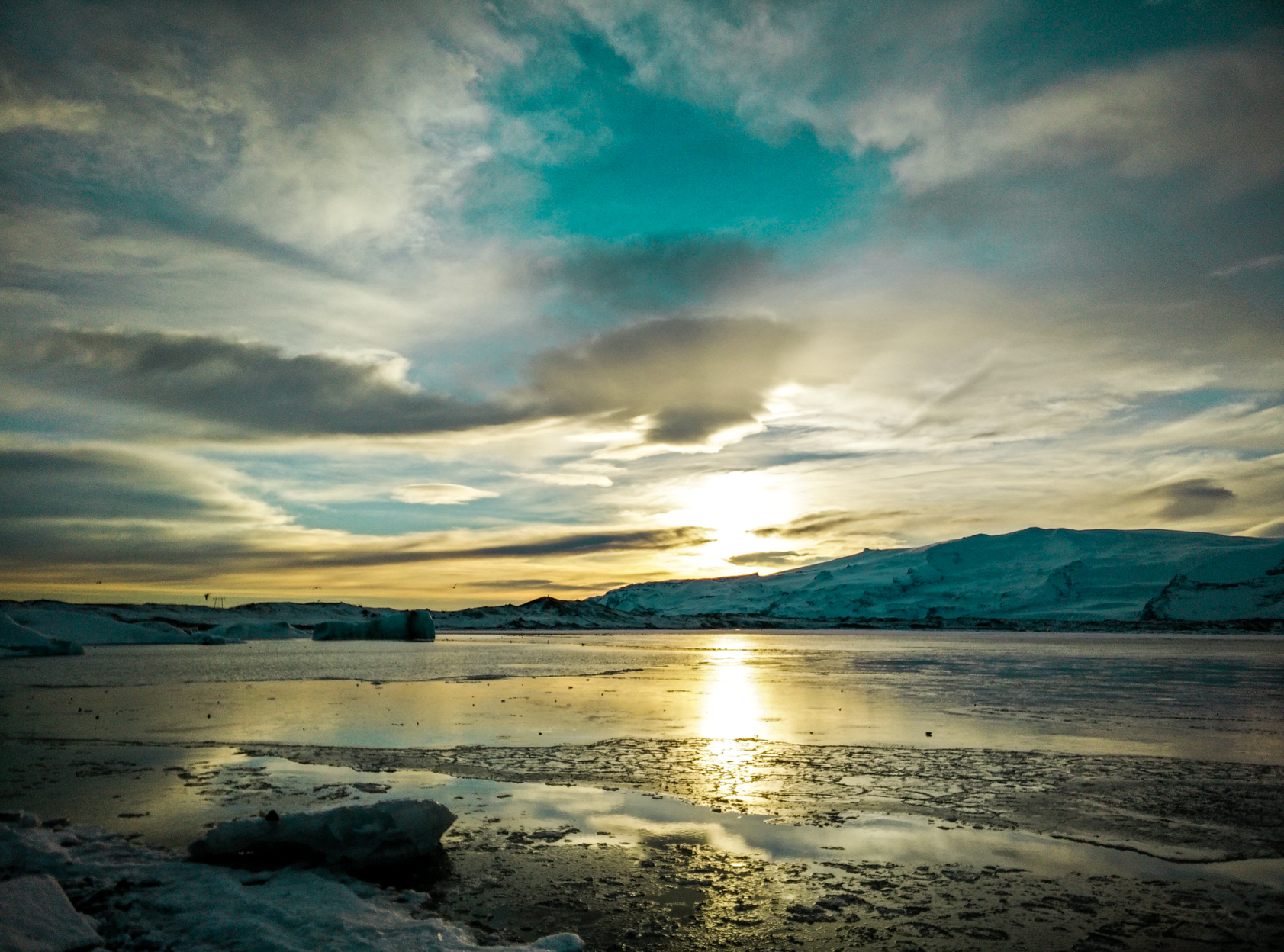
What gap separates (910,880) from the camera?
239 inches

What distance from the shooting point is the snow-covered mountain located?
108m

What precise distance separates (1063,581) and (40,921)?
157m

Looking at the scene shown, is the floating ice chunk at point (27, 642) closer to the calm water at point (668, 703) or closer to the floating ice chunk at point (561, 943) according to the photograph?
the calm water at point (668, 703)

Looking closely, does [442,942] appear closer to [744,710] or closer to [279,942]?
[279,942]

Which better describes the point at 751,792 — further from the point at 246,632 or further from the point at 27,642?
the point at 246,632

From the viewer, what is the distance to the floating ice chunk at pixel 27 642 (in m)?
36.1

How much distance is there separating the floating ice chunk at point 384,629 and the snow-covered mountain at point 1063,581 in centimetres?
10015

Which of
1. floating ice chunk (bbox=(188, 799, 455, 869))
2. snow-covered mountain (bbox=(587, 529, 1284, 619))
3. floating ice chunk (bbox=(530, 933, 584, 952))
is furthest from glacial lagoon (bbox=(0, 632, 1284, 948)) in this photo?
snow-covered mountain (bbox=(587, 529, 1284, 619))

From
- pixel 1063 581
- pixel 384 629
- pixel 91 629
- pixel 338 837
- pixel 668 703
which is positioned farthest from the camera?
pixel 1063 581

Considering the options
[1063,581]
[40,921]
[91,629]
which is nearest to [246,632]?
[91,629]

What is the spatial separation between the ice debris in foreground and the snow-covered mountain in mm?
125665

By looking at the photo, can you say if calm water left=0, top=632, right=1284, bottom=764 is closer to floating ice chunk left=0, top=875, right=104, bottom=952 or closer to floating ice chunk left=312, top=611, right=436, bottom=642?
floating ice chunk left=0, top=875, right=104, bottom=952

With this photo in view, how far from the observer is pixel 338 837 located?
259 inches

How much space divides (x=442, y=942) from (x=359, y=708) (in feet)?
43.1
